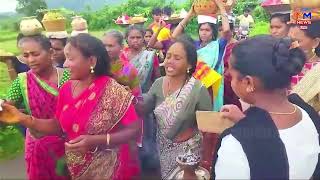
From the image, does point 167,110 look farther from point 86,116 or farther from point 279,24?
point 279,24

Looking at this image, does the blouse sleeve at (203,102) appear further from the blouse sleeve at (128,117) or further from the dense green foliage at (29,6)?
the dense green foliage at (29,6)

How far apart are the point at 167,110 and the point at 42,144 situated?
82 cm

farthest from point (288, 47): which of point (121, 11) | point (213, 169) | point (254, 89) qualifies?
point (121, 11)

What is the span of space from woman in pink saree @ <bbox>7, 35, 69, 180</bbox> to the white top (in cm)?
140

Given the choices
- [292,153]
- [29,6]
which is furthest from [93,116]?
[29,6]

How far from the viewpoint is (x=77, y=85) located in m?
2.41

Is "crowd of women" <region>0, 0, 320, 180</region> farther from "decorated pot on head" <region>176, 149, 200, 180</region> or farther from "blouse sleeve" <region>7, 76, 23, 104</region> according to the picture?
"decorated pot on head" <region>176, 149, 200, 180</region>

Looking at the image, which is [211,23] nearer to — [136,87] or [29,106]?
[136,87]

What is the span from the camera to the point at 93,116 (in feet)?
7.43

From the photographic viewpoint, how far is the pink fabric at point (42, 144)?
8.44 feet

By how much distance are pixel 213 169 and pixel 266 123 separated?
0.92 ft

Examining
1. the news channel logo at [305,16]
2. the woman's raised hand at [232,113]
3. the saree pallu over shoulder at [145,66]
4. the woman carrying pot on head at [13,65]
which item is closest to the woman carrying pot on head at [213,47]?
the saree pallu over shoulder at [145,66]

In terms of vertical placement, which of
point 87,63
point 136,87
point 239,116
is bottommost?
point 136,87

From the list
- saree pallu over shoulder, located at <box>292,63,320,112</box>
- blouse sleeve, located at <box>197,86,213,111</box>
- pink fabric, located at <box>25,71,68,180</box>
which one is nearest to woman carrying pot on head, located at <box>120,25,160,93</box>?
blouse sleeve, located at <box>197,86,213,111</box>
